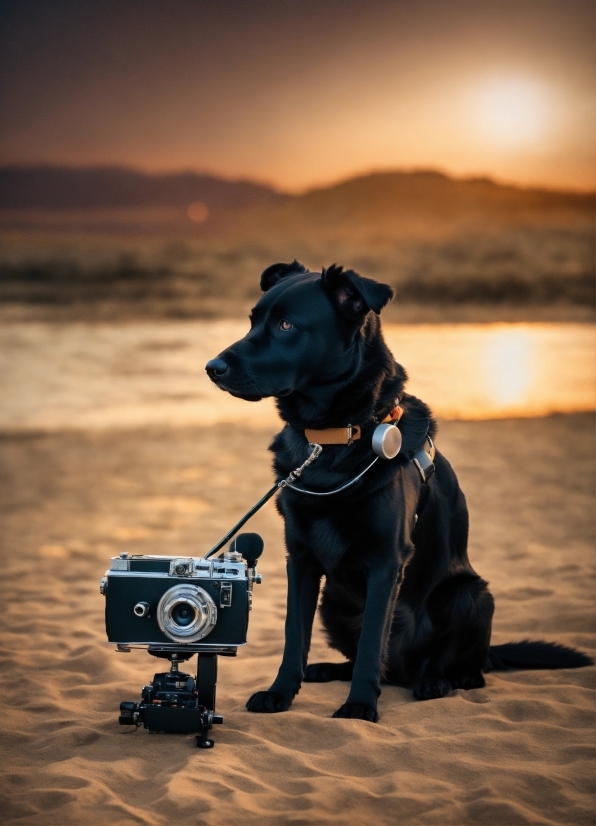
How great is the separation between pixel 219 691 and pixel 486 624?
1.13 m

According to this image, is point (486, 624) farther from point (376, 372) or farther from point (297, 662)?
point (376, 372)

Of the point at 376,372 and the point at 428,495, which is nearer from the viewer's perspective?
the point at 376,372

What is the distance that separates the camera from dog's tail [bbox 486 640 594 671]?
169 inches

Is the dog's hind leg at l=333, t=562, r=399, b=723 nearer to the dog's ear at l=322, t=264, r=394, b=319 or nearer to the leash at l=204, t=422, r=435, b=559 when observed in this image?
the leash at l=204, t=422, r=435, b=559

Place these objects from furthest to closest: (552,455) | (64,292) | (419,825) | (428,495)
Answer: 1. (64,292)
2. (552,455)
3. (428,495)
4. (419,825)

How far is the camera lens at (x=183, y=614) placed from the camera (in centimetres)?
311

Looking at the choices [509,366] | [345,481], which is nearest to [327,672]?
[345,481]

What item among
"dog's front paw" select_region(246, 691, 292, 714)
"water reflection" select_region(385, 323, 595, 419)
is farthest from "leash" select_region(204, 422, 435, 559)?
"water reflection" select_region(385, 323, 595, 419)

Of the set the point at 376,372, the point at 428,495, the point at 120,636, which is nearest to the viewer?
the point at 120,636

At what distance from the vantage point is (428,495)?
3.80 metres

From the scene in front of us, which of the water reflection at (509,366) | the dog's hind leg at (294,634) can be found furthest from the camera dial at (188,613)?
the water reflection at (509,366)

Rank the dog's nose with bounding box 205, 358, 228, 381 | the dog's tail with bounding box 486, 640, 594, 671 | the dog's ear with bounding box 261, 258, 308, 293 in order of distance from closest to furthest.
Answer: the dog's nose with bounding box 205, 358, 228, 381
the dog's ear with bounding box 261, 258, 308, 293
the dog's tail with bounding box 486, 640, 594, 671

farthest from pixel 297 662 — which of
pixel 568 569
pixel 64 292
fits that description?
pixel 64 292

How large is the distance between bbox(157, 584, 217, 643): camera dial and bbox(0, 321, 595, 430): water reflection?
35.3 ft
